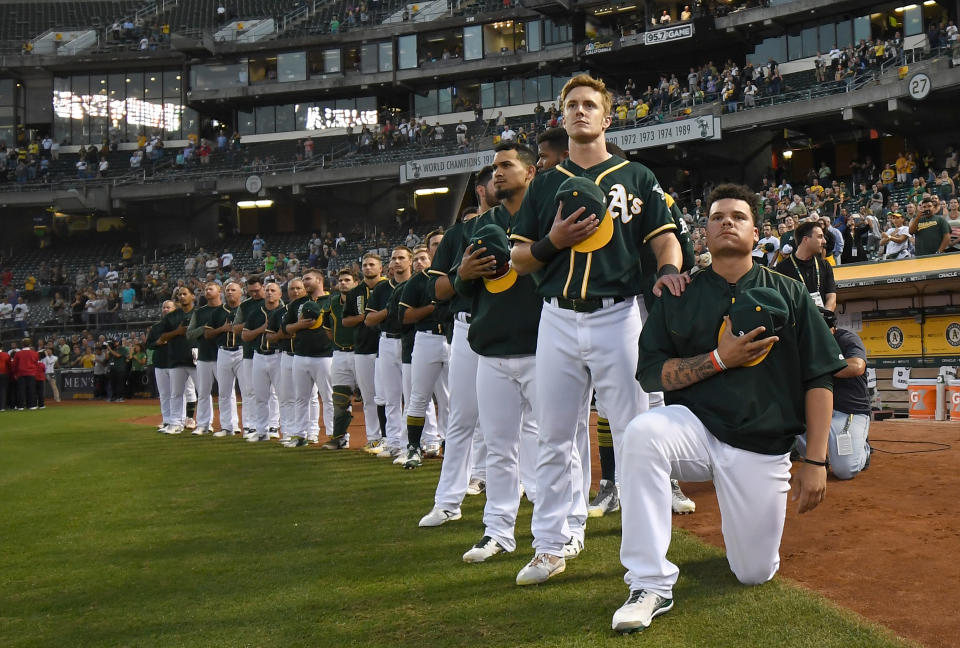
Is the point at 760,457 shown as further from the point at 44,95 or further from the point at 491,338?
the point at 44,95

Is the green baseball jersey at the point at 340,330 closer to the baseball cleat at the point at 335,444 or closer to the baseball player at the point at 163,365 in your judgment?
the baseball cleat at the point at 335,444

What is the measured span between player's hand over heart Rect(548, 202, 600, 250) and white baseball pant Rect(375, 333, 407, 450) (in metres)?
6.01

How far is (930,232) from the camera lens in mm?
13305

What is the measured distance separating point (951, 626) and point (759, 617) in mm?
748

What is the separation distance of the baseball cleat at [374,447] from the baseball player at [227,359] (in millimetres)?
3376

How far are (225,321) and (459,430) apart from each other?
8.81 m

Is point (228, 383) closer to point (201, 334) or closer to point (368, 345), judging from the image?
point (201, 334)

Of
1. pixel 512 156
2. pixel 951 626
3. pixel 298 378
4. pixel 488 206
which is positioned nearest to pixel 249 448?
pixel 298 378

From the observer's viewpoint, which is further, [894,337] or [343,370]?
[894,337]

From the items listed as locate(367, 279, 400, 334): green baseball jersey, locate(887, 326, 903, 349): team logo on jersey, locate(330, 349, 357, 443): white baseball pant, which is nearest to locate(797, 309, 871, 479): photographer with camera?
locate(367, 279, 400, 334): green baseball jersey

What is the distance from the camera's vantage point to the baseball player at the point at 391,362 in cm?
979

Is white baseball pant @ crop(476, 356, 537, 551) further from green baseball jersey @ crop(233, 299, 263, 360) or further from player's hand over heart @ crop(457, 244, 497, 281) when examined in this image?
green baseball jersey @ crop(233, 299, 263, 360)

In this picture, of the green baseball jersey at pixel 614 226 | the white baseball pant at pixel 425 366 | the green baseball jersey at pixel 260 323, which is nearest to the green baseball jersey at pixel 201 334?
the green baseball jersey at pixel 260 323

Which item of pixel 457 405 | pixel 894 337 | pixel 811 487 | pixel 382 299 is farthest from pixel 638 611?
pixel 894 337
